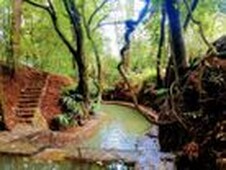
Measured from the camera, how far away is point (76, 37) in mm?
15422

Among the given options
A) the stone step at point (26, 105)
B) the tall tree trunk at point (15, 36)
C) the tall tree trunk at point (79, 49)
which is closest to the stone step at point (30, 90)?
the tall tree trunk at point (15, 36)

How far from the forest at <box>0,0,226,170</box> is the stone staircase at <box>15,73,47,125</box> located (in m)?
0.03

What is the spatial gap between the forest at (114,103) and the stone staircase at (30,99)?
0.03 metres

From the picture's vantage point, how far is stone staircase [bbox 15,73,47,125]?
13.0m

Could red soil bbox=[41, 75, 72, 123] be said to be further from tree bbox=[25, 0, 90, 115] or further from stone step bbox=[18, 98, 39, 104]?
tree bbox=[25, 0, 90, 115]

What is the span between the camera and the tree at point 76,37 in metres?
14.7

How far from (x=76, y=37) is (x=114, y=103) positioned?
902cm

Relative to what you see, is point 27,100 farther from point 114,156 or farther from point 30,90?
point 114,156

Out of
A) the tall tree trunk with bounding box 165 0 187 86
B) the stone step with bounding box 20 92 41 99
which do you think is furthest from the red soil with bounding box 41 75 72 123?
the tall tree trunk with bounding box 165 0 187 86

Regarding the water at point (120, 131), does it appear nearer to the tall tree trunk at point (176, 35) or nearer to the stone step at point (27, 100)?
the stone step at point (27, 100)

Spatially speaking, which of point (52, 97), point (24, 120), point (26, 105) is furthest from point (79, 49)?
point (24, 120)

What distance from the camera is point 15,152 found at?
9188 mm

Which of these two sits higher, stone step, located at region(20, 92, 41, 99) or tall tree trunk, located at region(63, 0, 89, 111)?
tall tree trunk, located at region(63, 0, 89, 111)

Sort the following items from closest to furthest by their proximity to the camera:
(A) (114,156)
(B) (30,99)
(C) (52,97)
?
1. (A) (114,156)
2. (B) (30,99)
3. (C) (52,97)
